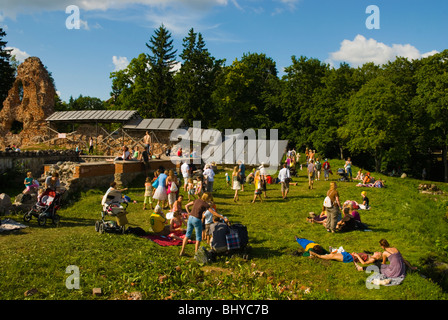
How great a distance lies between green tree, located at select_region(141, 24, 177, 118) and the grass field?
104 ft

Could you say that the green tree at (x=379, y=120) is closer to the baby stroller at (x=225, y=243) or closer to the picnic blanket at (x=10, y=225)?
the baby stroller at (x=225, y=243)

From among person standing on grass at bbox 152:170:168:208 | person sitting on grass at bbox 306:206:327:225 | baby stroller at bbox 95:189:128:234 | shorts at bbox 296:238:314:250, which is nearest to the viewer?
shorts at bbox 296:238:314:250

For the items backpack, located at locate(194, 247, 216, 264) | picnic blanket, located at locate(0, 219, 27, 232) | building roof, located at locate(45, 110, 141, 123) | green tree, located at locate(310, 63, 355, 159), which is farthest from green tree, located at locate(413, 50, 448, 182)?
picnic blanket, located at locate(0, 219, 27, 232)

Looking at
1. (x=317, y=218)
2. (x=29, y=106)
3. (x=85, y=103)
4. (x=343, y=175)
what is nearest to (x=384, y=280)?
(x=317, y=218)

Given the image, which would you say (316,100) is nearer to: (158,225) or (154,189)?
(154,189)

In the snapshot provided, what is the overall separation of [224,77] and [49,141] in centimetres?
2175

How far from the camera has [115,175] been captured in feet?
60.3

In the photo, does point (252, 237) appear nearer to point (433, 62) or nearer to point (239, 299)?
point (239, 299)

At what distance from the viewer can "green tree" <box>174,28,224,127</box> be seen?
134 ft

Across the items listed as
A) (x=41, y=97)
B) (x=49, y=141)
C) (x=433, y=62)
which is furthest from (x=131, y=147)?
(x=433, y=62)

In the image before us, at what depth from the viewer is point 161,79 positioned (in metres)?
44.5

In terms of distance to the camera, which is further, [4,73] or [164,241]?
[4,73]

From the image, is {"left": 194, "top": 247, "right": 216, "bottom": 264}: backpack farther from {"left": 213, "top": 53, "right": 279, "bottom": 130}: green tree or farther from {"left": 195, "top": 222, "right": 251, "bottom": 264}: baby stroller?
{"left": 213, "top": 53, "right": 279, "bottom": 130}: green tree

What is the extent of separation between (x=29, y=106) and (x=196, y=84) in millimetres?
18255
